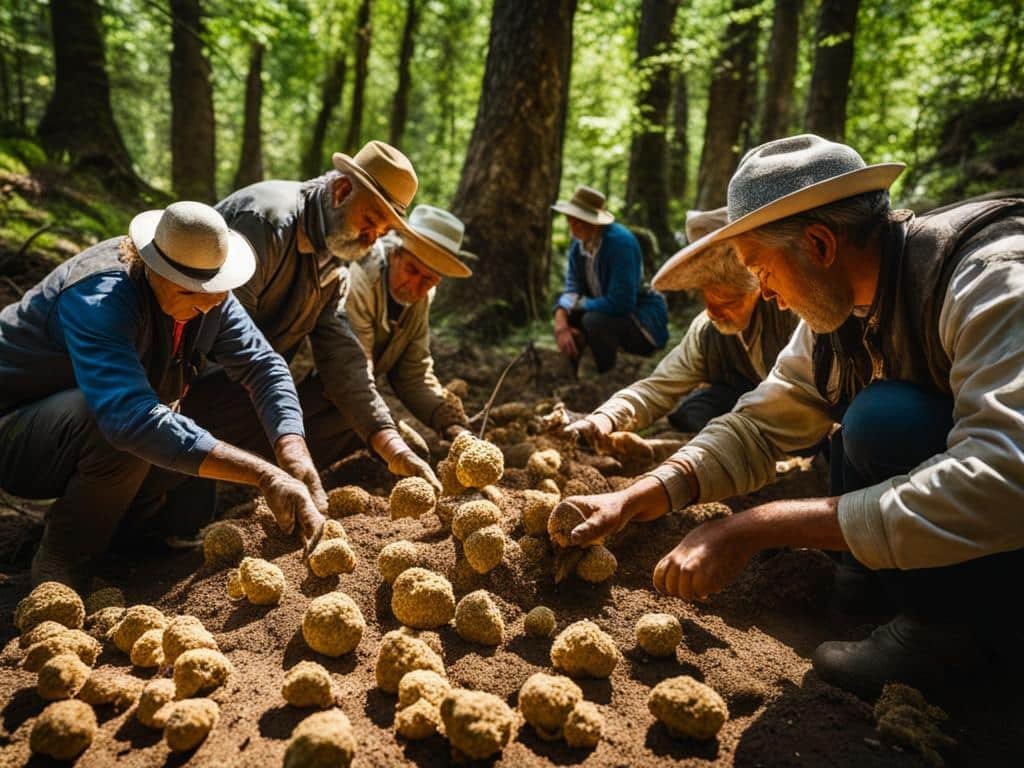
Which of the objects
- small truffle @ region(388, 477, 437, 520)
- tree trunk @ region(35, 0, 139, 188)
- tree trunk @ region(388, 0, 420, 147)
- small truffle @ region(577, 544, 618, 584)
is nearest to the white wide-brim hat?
small truffle @ region(388, 477, 437, 520)

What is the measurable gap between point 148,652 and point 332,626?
0.60 meters

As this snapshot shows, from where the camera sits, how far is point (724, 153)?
10297mm

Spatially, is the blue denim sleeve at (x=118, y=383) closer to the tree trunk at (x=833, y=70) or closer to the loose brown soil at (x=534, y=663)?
the loose brown soil at (x=534, y=663)

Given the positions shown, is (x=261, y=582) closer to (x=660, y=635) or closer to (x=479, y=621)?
(x=479, y=621)

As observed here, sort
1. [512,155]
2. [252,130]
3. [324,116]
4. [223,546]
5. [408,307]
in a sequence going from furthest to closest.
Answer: [324,116]
[252,130]
[512,155]
[408,307]
[223,546]

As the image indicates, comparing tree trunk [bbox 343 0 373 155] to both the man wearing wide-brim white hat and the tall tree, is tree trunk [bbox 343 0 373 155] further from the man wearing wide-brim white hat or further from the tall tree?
the man wearing wide-brim white hat

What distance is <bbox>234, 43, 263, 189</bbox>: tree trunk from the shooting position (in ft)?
44.6

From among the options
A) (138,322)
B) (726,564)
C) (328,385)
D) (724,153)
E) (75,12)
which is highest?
(75,12)

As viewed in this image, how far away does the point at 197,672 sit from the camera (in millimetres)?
1911

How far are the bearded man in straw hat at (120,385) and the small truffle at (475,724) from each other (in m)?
1.14

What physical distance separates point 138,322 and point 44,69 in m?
13.1

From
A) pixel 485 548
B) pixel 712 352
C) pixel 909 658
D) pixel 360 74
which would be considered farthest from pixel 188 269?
pixel 360 74

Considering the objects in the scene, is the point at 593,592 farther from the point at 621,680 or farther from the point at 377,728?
Result: the point at 377,728

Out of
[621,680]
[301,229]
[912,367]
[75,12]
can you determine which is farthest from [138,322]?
[75,12]
